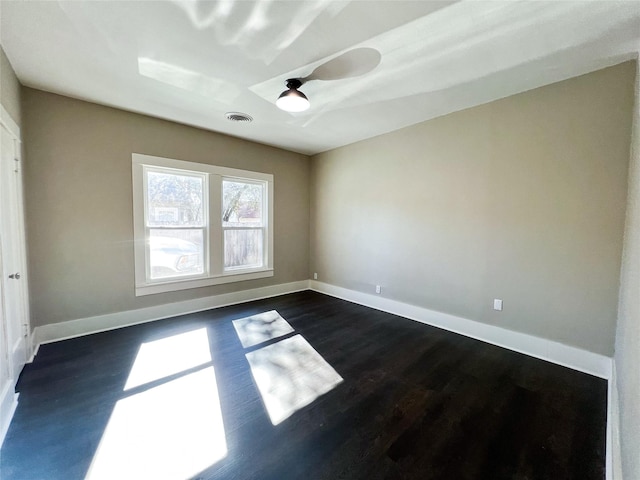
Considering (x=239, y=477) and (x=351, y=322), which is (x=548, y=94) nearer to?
(x=351, y=322)

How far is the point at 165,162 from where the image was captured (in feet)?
11.7

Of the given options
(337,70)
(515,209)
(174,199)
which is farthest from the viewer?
(174,199)

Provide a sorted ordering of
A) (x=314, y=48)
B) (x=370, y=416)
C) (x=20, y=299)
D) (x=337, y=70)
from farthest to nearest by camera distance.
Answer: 1. (x=20, y=299)
2. (x=337, y=70)
3. (x=314, y=48)
4. (x=370, y=416)

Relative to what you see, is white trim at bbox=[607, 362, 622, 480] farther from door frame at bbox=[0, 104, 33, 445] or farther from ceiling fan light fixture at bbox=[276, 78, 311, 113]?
door frame at bbox=[0, 104, 33, 445]

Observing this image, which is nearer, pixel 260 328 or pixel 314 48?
pixel 314 48

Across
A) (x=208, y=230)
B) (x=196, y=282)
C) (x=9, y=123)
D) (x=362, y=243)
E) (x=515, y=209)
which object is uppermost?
(x=9, y=123)

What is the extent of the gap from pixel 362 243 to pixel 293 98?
264cm

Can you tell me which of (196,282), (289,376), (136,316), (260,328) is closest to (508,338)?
(289,376)

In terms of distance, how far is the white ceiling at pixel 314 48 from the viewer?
1.66 m

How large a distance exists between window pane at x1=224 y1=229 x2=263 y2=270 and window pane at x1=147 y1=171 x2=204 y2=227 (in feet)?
Result: 1.90

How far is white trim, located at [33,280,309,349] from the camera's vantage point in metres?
2.90

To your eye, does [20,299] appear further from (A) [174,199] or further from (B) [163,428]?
(B) [163,428]

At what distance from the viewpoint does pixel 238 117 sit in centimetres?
337

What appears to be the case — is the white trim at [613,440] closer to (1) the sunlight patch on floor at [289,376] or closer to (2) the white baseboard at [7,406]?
(1) the sunlight patch on floor at [289,376]
